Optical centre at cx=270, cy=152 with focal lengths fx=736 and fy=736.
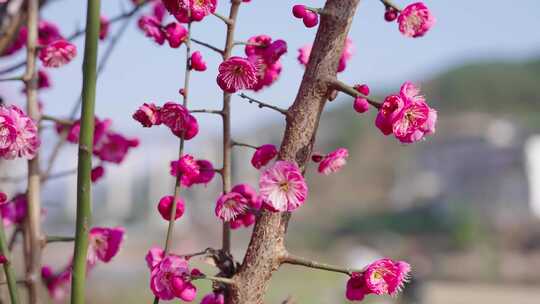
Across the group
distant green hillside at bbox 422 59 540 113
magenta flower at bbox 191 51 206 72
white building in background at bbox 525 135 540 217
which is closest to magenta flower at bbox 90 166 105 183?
magenta flower at bbox 191 51 206 72

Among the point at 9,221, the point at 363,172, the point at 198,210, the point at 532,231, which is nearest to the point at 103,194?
the point at 198,210

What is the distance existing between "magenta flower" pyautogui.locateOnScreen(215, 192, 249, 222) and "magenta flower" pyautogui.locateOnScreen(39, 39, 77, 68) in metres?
0.45

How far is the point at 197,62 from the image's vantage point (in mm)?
930

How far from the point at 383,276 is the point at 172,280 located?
25cm

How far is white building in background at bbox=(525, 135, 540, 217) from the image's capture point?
2758 cm

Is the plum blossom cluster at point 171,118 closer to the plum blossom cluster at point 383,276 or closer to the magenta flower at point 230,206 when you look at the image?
the magenta flower at point 230,206

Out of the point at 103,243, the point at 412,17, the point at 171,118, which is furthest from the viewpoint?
the point at 103,243

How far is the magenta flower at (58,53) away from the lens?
1.16 meters

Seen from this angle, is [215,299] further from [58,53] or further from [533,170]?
[533,170]

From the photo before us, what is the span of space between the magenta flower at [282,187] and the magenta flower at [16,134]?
32cm

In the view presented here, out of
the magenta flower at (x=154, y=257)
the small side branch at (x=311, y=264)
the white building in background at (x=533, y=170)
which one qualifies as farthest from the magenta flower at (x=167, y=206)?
the white building in background at (x=533, y=170)

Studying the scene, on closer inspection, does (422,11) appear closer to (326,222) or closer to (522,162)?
(522,162)

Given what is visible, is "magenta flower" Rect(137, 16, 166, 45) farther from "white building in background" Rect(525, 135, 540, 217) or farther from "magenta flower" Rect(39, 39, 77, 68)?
"white building in background" Rect(525, 135, 540, 217)

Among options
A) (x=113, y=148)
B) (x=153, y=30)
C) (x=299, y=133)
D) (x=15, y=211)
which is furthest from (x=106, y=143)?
(x=299, y=133)
